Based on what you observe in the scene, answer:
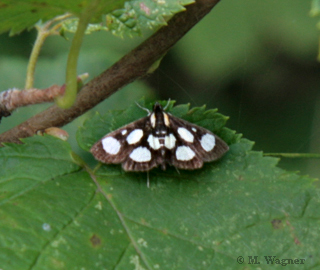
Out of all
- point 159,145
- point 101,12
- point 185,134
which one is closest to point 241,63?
point 185,134

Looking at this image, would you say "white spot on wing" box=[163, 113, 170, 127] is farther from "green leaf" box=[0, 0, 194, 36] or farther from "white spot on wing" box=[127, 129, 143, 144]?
"green leaf" box=[0, 0, 194, 36]

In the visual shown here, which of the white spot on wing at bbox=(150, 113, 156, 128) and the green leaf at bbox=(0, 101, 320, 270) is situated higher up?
the white spot on wing at bbox=(150, 113, 156, 128)

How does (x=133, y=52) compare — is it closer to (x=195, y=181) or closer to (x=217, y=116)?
(x=217, y=116)

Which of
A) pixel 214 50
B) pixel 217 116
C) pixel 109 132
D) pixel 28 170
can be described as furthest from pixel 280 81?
pixel 28 170

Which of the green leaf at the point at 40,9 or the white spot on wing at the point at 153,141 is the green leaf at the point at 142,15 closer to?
the green leaf at the point at 40,9

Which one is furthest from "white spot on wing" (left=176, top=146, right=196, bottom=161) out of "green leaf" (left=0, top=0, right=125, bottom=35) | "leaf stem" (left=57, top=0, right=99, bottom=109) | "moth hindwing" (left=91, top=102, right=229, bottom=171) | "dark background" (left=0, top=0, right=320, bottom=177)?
"dark background" (left=0, top=0, right=320, bottom=177)

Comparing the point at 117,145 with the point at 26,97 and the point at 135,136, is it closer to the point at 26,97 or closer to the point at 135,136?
the point at 135,136
